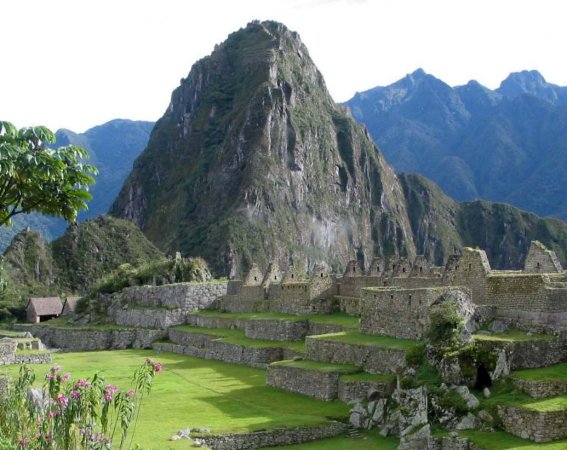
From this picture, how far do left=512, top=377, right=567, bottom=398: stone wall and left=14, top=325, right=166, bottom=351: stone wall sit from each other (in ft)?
109

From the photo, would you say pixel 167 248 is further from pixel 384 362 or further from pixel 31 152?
pixel 31 152

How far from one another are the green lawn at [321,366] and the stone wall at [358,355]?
26cm

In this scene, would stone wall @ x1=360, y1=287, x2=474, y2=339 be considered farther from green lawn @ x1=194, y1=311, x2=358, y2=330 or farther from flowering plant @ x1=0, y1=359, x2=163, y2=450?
flowering plant @ x1=0, y1=359, x2=163, y2=450

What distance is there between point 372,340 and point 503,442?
8769 millimetres

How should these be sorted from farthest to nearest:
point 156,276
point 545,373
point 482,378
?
point 156,276, point 482,378, point 545,373

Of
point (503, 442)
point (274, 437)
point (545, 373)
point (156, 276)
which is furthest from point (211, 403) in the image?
point (156, 276)

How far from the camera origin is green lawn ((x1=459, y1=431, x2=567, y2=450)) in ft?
56.4

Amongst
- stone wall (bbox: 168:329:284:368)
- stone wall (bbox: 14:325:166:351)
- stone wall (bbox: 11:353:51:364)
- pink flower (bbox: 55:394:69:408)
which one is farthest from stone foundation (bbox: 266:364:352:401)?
stone wall (bbox: 14:325:166:351)

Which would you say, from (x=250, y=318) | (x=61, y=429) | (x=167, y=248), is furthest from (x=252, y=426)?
(x=167, y=248)

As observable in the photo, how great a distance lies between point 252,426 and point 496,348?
23.4 ft

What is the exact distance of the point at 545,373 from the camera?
19.7 meters

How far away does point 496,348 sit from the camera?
66.8 feet

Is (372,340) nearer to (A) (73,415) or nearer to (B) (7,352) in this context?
(A) (73,415)

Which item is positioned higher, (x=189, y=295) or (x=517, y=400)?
(x=189, y=295)
